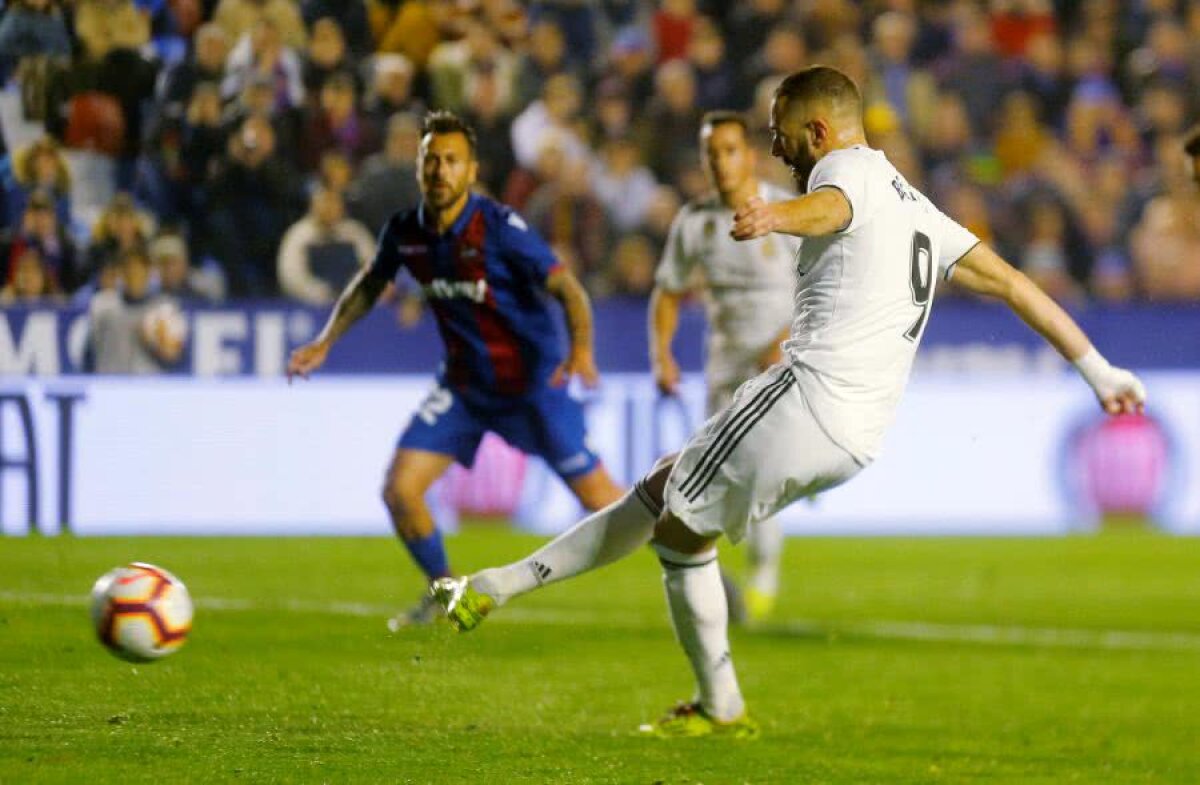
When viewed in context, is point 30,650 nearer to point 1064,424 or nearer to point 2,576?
point 2,576

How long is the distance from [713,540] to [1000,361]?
9049mm

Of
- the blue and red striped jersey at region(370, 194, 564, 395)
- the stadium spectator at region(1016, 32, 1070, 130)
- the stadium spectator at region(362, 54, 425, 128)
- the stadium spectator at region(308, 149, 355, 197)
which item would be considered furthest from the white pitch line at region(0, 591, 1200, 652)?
the stadium spectator at region(1016, 32, 1070, 130)

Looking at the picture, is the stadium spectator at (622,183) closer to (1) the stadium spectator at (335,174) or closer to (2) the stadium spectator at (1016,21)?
(1) the stadium spectator at (335,174)

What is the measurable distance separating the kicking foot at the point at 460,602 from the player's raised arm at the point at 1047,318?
177 centimetres

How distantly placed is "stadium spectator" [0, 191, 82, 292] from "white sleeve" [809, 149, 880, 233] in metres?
7.79

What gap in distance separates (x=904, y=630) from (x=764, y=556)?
2.71 feet

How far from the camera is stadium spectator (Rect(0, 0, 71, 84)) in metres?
11.4

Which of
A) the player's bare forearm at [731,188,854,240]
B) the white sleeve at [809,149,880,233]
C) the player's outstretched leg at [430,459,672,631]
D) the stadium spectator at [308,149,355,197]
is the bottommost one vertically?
the player's outstretched leg at [430,459,672,631]

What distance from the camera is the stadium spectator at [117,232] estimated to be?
13383 millimetres

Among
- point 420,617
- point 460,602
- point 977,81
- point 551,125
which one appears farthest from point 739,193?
point 977,81

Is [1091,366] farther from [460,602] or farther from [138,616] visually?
[138,616]

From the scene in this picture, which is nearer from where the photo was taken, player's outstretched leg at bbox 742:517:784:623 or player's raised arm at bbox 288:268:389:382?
player's raised arm at bbox 288:268:389:382

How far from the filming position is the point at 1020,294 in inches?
252

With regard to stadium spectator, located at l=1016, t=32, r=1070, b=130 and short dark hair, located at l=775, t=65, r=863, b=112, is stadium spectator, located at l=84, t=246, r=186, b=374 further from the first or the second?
short dark hair, located at l=775, t=65, r=863, b=112
